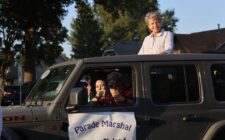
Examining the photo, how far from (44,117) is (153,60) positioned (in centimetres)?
142

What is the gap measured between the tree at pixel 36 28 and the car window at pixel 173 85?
98.0 feet

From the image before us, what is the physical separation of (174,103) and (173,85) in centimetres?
21

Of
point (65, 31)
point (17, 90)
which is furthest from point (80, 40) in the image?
point (17, 90)

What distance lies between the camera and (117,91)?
21.4 ft

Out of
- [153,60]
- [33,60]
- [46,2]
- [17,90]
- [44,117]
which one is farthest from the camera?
[33,60]

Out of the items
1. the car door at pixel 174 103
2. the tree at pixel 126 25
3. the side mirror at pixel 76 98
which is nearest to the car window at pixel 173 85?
the car door at pixel 174 103

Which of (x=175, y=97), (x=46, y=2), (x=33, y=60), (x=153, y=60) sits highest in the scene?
(x=46, y=2)

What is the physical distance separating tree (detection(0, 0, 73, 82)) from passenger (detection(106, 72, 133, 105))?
97.5 feet

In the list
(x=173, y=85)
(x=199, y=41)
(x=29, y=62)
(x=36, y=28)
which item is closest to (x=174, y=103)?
(x=173, y=85)

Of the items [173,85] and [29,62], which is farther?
[29,62]

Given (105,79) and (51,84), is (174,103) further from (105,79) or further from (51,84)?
(51,84)

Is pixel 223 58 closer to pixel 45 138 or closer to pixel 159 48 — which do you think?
pixel 159 48

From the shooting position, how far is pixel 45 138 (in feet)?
20.1

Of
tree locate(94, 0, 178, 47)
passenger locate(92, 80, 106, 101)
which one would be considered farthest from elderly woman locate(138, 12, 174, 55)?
tree locate(94, 0, 178, 47)
